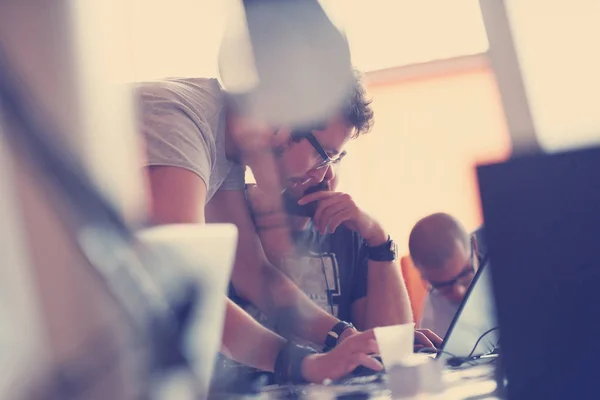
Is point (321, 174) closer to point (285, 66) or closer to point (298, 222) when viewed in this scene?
point (298, 222)

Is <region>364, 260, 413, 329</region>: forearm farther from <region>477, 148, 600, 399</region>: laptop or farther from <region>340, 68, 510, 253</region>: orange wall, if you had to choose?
<region>477, 148, 600, 399</region>: laptop

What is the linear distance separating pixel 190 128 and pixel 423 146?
1.79ft

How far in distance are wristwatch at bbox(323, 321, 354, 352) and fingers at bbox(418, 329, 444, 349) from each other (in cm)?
11

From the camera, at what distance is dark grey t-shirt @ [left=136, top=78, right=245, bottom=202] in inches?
31.0

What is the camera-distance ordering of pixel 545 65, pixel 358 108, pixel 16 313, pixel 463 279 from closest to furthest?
pixel 16 313 → pixel 463 279 → pixel 358 108 → pixel 545 65

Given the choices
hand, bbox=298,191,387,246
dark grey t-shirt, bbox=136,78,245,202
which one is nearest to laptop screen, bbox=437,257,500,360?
hand, bbox=298,191,387,246

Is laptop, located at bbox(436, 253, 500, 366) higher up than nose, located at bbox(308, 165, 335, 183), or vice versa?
nose, located at bbox(308, 165, 335, 183)

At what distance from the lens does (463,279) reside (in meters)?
0.90

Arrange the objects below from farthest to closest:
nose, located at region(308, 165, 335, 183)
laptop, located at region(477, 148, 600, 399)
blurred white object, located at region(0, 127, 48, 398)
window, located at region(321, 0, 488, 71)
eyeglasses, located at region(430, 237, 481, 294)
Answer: window, located at region(321, 0, 488, 71)
nose, located at region(308, 165, 335, 183)
eyeglasses, located at region(430, 237, 481, 294)
laptop, located at region(477, 148, 600, 399)
blurred white object, located at region(0, 127, 48, 398)

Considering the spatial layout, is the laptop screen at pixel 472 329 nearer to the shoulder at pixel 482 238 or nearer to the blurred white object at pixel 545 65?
the shoulder at pixel 482 238

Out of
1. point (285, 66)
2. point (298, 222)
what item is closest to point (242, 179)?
point (298, 222)

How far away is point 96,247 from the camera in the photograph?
0.40m

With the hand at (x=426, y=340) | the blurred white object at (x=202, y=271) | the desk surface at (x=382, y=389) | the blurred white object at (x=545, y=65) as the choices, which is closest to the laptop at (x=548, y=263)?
the desk surface at (x=382, y=389)

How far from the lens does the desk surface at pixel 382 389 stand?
623 millimetres
